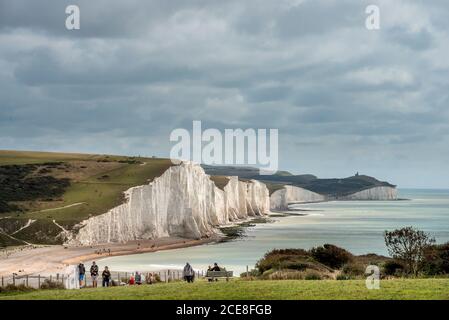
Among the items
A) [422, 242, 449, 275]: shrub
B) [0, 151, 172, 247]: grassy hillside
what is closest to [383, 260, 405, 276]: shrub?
[422, 242, 449, 275]: shrub

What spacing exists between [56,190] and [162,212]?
52.3 feet

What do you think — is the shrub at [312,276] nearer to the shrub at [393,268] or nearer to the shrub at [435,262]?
the shrub at [393,268]

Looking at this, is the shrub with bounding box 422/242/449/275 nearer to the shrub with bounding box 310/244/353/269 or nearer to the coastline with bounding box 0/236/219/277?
the shrub with bounding box 310/244/353/269

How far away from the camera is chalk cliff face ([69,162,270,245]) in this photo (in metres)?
88.2

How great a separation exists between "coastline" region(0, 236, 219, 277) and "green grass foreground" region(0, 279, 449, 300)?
102ft

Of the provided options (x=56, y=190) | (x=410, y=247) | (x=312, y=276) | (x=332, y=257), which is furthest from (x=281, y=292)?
(x=56, y=190)

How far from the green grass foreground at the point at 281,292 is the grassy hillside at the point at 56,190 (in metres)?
56.2

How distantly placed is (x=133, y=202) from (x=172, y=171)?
12.0 meters

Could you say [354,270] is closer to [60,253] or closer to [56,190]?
[60,253]

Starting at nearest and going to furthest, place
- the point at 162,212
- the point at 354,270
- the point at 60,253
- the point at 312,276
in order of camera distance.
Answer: the point at 312,276 < the point at 354,270 < the point at 60,253 < the point at 162,212

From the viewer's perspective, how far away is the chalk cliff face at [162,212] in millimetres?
88250

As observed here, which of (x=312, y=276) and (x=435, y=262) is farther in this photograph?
(x=435, y=262)

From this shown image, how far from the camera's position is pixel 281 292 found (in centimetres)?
2384
